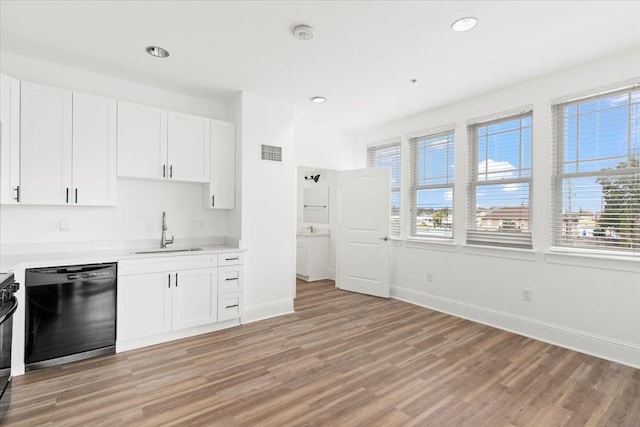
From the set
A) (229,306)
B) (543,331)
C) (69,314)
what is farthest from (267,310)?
(543,331)

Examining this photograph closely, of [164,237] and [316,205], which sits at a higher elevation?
[316,205]

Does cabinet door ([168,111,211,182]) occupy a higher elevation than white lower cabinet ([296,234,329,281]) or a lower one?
higher

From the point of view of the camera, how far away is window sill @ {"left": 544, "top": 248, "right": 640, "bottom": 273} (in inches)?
114

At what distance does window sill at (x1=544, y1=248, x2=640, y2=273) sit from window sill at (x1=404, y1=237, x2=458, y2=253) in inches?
43.7

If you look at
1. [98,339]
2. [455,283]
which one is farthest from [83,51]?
[455,283]

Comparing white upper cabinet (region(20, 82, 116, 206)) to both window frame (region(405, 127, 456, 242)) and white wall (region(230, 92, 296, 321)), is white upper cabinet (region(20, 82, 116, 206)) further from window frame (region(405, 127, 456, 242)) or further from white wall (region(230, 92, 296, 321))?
window frame (region(405, 127, 456, 242))

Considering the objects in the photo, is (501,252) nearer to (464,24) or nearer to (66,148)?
(464,24)

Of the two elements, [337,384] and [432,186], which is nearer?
[337,384]

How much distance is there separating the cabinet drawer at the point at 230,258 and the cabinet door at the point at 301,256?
2413mm

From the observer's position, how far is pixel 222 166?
3982 mm

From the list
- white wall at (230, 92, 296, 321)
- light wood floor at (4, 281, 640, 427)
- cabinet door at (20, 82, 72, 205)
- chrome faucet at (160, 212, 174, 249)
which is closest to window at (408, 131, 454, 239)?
light wood floor at (4, 281, 640, 427)

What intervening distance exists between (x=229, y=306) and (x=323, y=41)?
2948mm

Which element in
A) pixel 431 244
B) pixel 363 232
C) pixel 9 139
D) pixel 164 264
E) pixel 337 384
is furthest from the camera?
pixel 363 232

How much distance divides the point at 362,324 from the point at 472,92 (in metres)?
3.17
